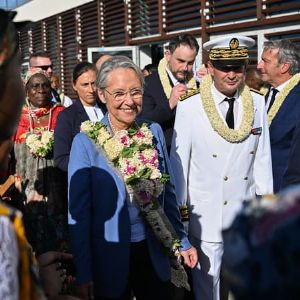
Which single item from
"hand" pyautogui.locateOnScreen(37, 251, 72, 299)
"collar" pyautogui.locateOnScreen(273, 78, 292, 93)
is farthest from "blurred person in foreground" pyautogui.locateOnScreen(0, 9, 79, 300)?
"collar" pyautogui.locateOnScreen(273, 78, 292, 93)

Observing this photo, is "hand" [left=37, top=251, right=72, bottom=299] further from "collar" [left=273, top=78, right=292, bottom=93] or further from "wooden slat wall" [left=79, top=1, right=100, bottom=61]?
"wooden slat wall" [left=79, top=1, right=100, bottom=61]

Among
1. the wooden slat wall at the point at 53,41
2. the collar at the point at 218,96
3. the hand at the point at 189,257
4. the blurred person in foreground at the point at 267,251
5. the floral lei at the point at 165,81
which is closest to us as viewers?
the blurred person in foreground at the point at 267,251

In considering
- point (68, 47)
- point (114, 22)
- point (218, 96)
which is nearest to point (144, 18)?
point (114, 22)

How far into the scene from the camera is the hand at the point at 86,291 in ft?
8.81

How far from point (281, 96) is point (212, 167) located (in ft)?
4.45

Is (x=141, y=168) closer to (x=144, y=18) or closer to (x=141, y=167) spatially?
(x=141, y=167)

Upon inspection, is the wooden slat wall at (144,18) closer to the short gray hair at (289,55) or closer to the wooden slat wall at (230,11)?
the wooden slat wall at (230,11)

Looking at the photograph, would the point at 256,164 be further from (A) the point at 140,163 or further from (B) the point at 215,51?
(A) the point at 140,163

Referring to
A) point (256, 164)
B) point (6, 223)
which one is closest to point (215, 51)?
point (256, 164)

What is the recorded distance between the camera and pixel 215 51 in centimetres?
367

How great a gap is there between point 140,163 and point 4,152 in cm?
146

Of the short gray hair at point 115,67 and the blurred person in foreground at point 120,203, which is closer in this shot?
the blurred person in foreground at point 120,203

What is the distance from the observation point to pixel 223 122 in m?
3.54

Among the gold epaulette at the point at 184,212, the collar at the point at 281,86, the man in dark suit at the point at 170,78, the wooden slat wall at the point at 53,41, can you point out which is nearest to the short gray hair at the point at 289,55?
the collar at the point at 281,86
